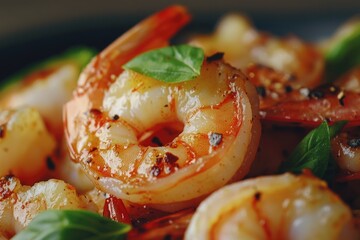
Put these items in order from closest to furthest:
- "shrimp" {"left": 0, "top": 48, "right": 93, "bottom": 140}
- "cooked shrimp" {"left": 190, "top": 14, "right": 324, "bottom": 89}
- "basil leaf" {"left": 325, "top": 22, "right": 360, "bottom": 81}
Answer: "shrimp" {"left": 0, "top": 48, "right": 93, "bottom": 140}, "cooked shrimp" {"left": 190, "top": 14, "right": 324, "bottom": 89}, "basil leaf" {"left": 325, "top": 22, "right": 360, "bottom": 81}

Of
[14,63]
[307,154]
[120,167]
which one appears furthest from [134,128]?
[14,63]

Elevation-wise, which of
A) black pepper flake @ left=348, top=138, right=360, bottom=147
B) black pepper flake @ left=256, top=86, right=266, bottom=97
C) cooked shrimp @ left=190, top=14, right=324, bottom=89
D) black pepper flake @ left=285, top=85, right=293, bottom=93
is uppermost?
black pepper flake @ left=256, top=86, right=266, bottom=97

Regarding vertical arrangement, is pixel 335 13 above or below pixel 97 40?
below

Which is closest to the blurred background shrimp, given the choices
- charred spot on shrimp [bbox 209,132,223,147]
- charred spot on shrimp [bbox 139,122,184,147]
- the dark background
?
charred spot on shrimp [bbox 139,122,184,147]

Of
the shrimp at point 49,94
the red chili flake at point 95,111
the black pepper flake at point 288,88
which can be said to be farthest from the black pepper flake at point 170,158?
the shrimp at point 49,94

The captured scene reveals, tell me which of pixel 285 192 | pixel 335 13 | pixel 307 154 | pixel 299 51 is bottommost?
pixel 335 13

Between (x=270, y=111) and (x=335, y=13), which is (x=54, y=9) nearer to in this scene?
(x=335, y=13)

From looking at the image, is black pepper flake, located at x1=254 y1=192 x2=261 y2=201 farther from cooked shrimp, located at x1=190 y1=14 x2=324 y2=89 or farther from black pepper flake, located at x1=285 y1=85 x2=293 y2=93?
cooked shrimp, located at x1=190 y1=14 x2=324 y2=89
